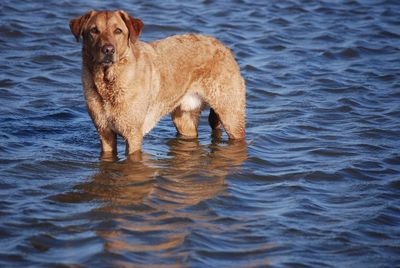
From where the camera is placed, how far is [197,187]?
798 cm

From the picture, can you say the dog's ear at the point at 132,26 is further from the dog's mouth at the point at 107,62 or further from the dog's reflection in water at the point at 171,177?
the dog's reflection in water at the point at 171,177

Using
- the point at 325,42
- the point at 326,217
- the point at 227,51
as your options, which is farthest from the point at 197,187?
the point at 325,42

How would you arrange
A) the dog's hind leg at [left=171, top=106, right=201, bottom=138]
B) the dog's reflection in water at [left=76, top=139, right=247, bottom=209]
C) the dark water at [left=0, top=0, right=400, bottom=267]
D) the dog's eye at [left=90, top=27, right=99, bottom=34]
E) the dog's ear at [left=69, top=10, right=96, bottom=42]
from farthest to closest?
the dog's hind leg at [left=171, top=106, right=201, bottom=138]
the dog's ear at [left=69, top=10, right=96, bottom=42]
the dog's eye at [left=90, top=27, right=99, bottom=34]
the dog's reflection in water at [left=76, top=139, right=247, bottom=209]
the dark water at [left=0, top=0, right=400, bottom=267]

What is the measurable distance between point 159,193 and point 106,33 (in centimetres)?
165

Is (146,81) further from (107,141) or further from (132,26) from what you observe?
(107,141)

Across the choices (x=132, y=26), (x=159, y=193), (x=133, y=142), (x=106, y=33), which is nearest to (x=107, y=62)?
(x=106, y=33)

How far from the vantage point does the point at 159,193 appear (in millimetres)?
7645

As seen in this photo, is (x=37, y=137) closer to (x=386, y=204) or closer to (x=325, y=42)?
(x=386, y=204)

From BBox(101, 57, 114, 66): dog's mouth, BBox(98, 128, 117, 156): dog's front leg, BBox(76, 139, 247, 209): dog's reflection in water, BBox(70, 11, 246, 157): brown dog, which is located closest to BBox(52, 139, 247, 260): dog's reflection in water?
BBox(76, 139, 247, 209): dog's reflection in water

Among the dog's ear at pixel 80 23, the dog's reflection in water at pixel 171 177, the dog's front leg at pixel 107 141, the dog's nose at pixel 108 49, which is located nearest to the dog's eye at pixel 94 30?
the dog's ear at pixel 80 23

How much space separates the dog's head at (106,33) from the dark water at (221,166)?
4.08 feet

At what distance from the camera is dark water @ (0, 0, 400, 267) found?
6.44 meters

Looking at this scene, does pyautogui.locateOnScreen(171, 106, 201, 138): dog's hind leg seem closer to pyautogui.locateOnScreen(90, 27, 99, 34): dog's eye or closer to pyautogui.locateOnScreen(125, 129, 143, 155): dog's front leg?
pyautogui.locateOnScreen(125, 129, 143, 155): dog's front leg

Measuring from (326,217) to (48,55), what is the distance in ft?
22.5
